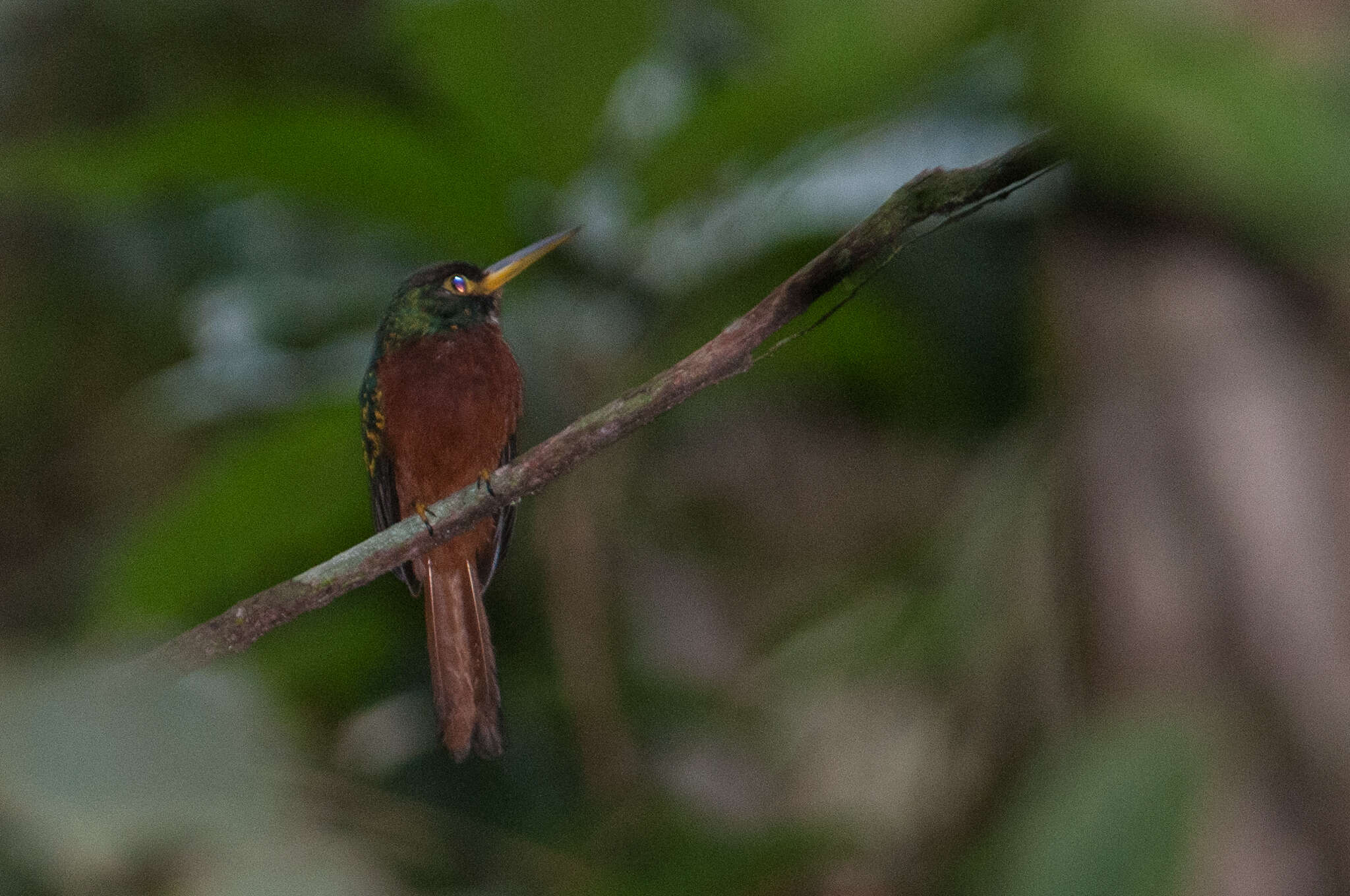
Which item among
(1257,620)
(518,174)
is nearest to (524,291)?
(518,174)

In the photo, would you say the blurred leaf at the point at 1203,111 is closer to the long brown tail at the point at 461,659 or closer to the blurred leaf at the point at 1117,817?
the long brown tail at the point at 461,659

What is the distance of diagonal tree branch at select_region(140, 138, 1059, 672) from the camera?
449 millimetres

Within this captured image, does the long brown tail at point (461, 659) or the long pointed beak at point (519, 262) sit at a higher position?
the long pointed beak at point (519, 262)

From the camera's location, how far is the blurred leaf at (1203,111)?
0.70 m

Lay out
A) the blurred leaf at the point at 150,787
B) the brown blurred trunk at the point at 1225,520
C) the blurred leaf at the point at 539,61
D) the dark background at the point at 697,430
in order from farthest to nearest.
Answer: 1. the brown blurred trunk at the point at 1225,520
2. the blurred leaf at the point at 539,61
3. the dark background at the point at 697,430
4. the blurred leaf at the point at 150,787

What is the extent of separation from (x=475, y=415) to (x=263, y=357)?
55 centimetres

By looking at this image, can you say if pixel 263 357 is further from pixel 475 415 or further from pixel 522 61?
pixel 475 415

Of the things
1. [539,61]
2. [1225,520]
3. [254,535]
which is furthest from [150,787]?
[1225,520]

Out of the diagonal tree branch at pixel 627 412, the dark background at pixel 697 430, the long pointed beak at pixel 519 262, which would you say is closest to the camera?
the diagonal tree branch at pixel 627 412

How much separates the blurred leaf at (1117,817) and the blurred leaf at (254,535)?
0.74 meters

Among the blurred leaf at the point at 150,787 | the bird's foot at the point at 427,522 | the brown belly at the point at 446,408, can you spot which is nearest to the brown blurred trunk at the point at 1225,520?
the brown belly at the point at 446,408

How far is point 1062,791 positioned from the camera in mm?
1419

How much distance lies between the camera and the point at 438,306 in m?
0.90

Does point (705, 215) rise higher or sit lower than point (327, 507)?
higher
